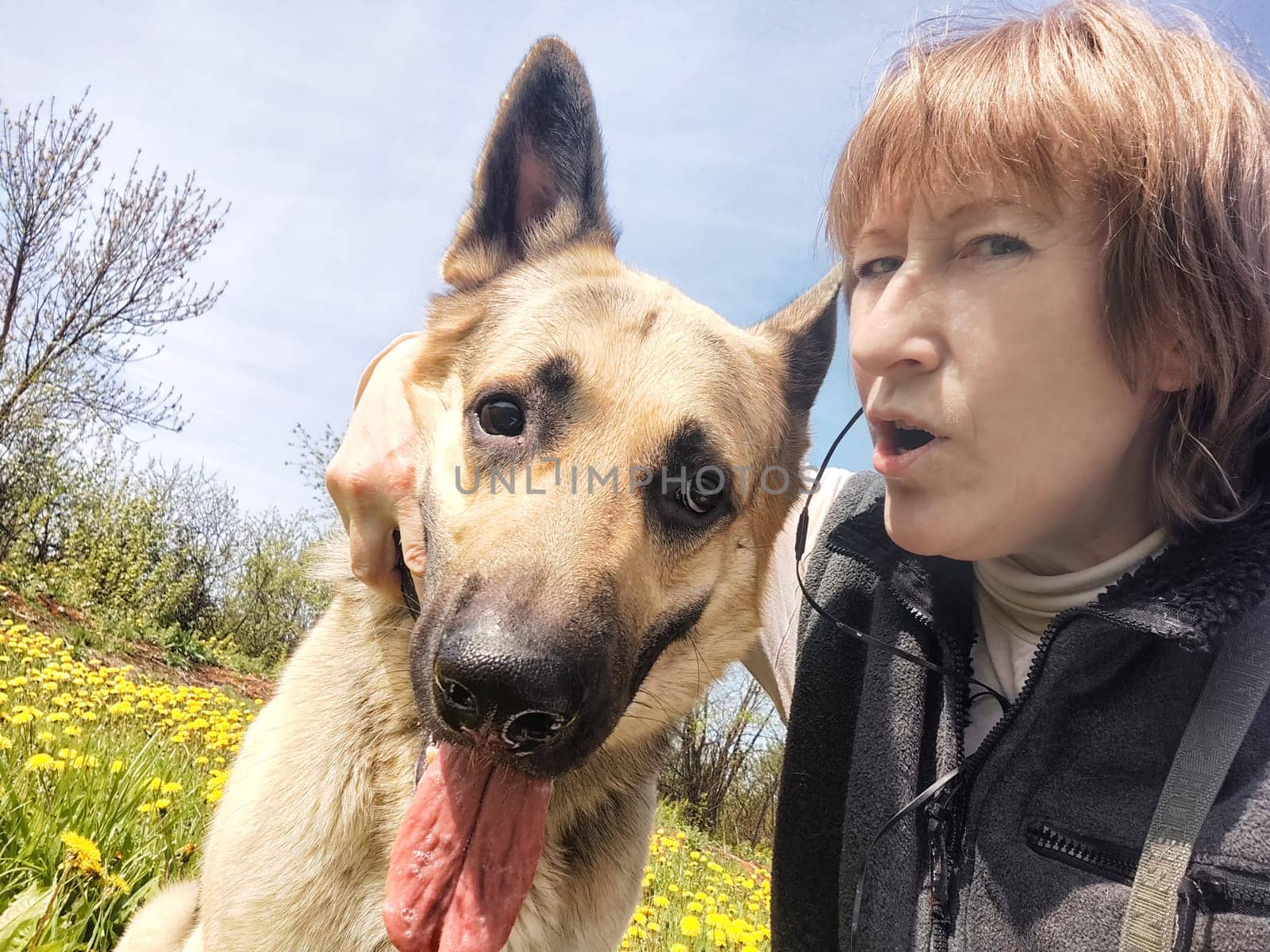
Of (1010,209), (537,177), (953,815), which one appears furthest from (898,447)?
(537,177)

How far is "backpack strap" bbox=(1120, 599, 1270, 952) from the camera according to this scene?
1387 mm

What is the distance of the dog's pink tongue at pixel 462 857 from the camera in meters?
1.64

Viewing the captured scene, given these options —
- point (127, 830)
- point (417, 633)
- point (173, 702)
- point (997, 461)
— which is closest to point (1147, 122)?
point (997, 461)

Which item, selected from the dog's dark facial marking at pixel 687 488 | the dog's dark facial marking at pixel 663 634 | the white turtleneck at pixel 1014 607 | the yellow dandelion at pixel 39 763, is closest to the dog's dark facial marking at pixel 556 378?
the dog's dark facial marking at pixel 687 488

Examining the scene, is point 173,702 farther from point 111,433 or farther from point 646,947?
point 111,433

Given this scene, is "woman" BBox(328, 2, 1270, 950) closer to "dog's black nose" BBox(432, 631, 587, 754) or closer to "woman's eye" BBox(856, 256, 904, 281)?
"woman's eye" BBox(856, 256, 904, 281)

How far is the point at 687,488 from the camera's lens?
2.06 meters

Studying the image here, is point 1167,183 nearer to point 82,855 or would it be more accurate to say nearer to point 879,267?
point 879,267

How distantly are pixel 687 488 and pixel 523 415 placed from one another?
47cm

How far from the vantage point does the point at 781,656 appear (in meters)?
2.81

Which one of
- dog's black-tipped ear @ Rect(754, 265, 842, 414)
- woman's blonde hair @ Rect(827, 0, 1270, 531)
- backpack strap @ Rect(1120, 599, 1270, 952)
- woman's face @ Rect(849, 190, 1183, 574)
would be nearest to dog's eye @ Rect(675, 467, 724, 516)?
woman's face @ Rect(849, 190, 1183, 574)

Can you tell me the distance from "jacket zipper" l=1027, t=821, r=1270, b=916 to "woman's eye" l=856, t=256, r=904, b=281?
1.32 metres

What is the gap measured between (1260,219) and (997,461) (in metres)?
0.76

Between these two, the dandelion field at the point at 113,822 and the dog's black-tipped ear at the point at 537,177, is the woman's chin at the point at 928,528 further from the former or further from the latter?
the dandelion field at the point at 113,822
